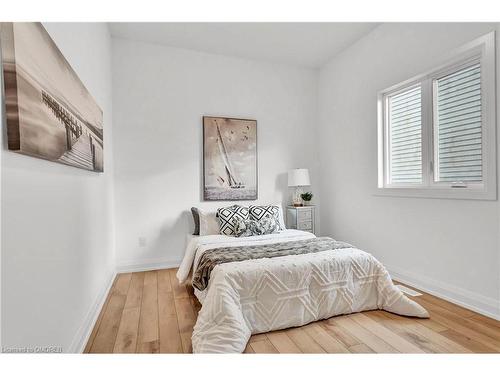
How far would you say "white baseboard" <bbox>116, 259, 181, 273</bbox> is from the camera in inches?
138

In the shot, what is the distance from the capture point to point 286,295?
2.06 meters

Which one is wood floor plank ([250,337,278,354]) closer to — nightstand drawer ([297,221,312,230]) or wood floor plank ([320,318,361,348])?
wood floor plank ([320,318,361,348])

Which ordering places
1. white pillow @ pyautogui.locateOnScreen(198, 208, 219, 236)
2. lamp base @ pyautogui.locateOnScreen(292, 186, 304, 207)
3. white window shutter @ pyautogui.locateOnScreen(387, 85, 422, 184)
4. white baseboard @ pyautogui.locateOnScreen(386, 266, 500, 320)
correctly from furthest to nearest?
lamp base @ pyautogui.locateOnScreen(292, 186, 304, 207) < white pillow @ pyautogui.locateOnScreen(198, 208, 219, 236) < white window shutter @ pyautogui.locateOnScreen(387, 85, 422, 184) < white baseboard @ pyautogui.locateOnScreen(386, 266, 500, 320)

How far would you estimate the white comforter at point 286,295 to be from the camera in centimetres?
180

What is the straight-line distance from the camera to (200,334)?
5.86 ft

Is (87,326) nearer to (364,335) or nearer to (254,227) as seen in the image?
(254,227)

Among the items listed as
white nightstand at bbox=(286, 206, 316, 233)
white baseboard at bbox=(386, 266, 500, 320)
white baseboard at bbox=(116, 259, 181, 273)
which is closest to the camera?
white baseboard at bbox=(386, 266, 500, 320)

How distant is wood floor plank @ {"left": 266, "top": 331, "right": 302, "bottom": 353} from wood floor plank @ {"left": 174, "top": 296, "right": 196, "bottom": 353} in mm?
561

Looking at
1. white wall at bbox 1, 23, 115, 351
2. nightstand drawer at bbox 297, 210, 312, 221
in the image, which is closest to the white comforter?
white wall at bbox 1, 23, 115, 351

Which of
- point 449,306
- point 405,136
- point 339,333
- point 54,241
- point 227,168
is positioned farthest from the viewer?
point 227,168

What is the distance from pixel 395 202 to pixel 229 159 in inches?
86.6

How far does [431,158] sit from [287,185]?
1.99m

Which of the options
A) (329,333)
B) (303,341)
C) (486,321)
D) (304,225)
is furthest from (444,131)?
(303,341)

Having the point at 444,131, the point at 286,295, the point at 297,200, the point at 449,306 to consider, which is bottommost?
the point at 449,306
